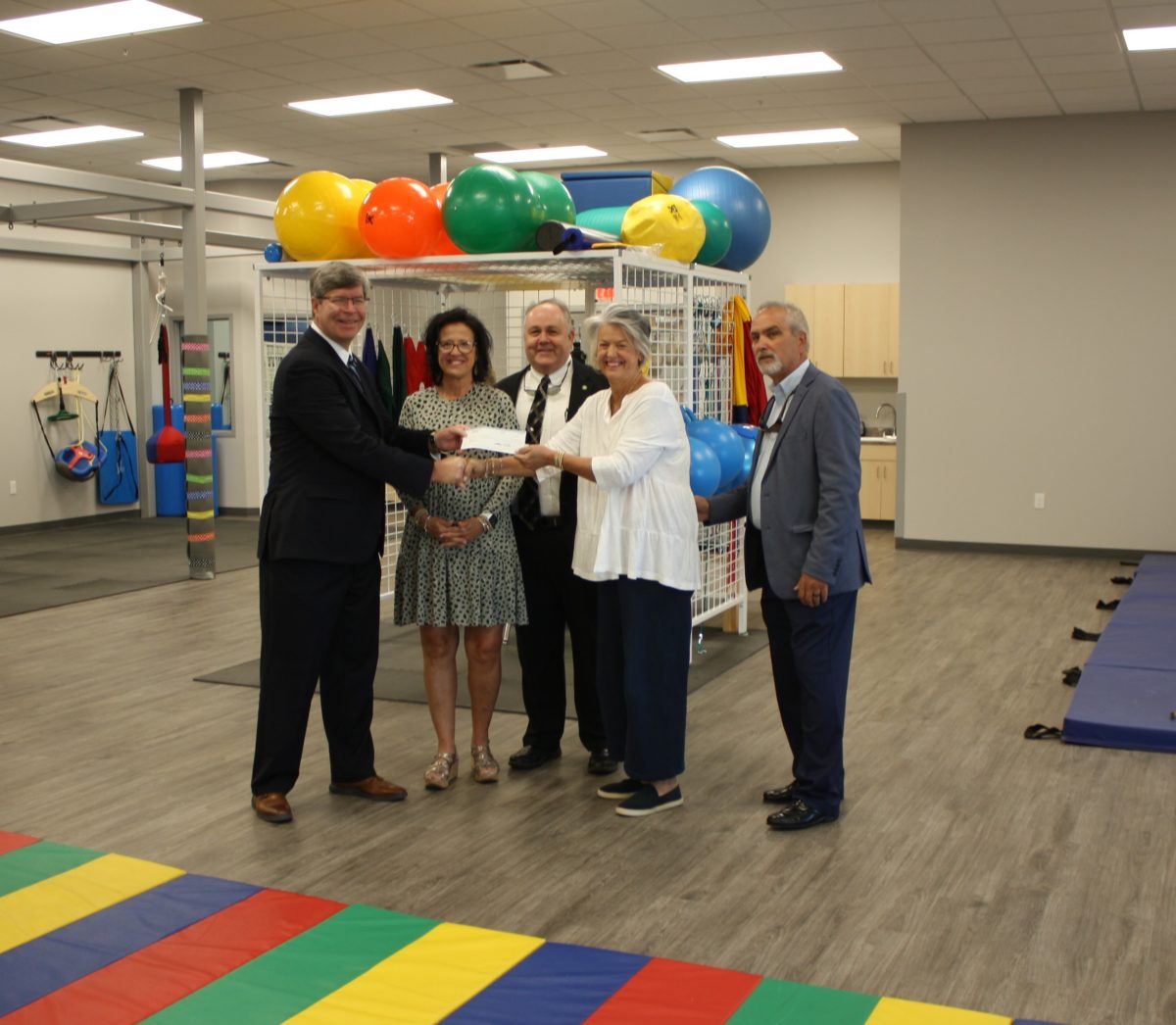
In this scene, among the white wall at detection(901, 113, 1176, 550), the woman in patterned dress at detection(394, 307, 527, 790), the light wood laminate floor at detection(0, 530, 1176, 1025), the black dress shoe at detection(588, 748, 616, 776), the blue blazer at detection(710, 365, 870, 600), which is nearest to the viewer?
the light wood laminate floor at detection(0, 530, 1176, 1025)

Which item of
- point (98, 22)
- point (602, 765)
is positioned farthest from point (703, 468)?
point (98, 22)

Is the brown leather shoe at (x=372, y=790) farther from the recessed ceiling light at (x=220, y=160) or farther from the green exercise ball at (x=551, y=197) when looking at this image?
the recessed ceiling light at (x=220, y=160)

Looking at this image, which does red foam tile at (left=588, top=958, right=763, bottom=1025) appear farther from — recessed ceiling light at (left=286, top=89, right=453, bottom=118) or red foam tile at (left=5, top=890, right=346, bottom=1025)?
recessed ceiling light at (left=286, top=89, right=453, bottom=118)

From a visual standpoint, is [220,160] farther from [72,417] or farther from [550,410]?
[550,410]

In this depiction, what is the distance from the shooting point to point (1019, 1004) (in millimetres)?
2631

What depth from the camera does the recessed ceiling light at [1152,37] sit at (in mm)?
6786

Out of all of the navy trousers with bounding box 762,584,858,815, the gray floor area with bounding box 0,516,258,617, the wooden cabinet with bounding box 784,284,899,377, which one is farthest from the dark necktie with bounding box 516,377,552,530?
the wooden cabinet with bounding box 784,284,899,377

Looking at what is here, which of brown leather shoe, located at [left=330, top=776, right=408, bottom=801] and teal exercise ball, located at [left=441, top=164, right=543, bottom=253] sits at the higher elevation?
teal exercise ball, located at [left=441, top=164, right=543, bottom=253]

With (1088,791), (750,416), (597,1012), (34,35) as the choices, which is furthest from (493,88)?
(597,1012)

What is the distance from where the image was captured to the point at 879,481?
35.4 feet

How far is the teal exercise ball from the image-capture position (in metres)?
4.96

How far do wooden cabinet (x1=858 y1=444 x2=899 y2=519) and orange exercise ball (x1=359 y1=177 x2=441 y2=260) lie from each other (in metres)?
6.30

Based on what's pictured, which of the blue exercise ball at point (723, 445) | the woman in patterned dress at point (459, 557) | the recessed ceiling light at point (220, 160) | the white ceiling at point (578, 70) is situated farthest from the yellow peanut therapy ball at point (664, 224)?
the recessed ceiling light at point (220, 160)

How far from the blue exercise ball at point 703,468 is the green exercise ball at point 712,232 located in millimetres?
1253
